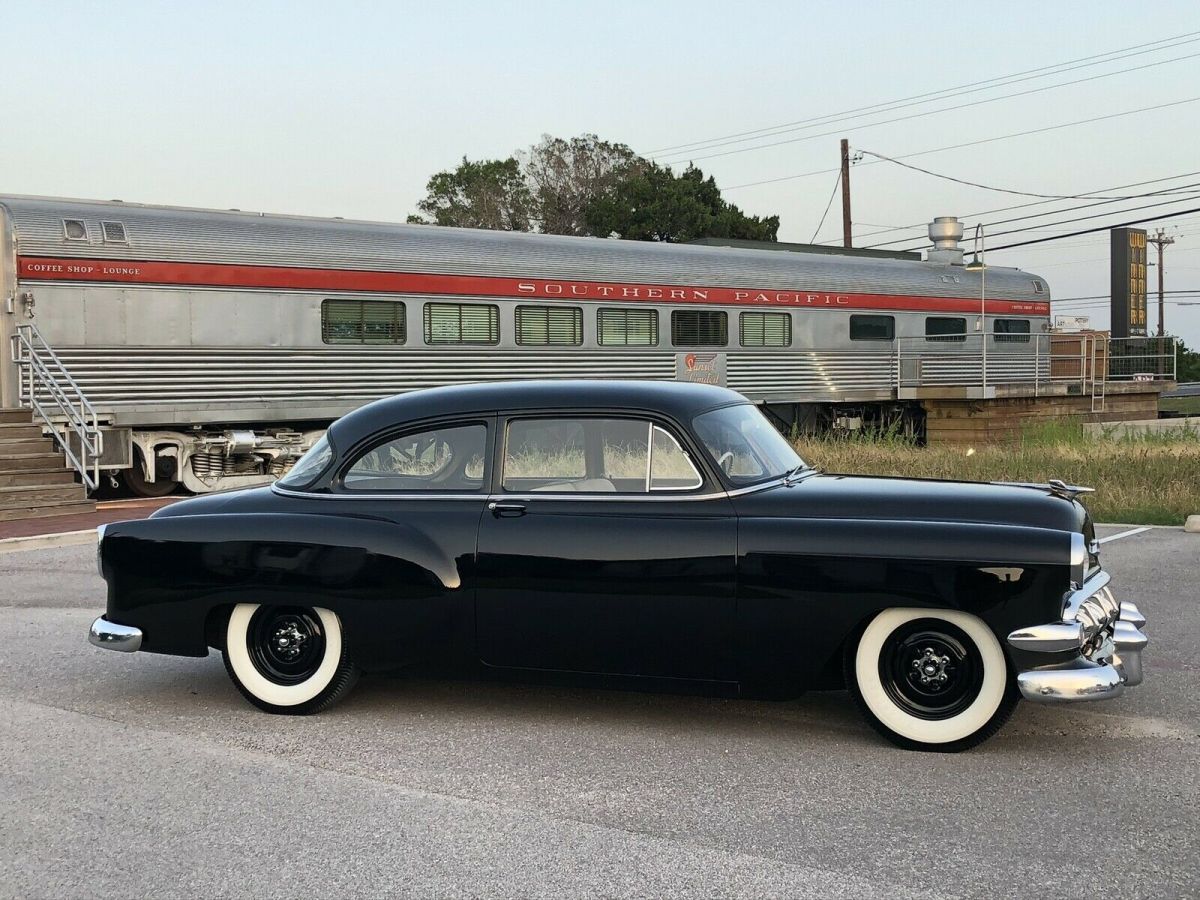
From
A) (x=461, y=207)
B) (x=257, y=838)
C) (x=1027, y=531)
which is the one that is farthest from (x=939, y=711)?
(x=461, y=207)

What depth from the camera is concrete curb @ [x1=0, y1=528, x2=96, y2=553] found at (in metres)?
12.1

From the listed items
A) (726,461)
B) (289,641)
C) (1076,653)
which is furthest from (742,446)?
(289,641)

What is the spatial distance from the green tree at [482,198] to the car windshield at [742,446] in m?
52.8

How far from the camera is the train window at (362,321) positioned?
56.7 ft

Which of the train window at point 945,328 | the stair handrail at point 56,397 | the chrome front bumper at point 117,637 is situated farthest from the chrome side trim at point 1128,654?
the train window at point 945,328

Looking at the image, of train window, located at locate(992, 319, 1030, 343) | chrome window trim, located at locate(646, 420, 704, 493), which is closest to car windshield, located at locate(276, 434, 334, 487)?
chrome window trim, located at locate(646, 420, 704, 493)

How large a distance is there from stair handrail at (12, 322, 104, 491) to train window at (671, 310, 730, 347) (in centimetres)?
969

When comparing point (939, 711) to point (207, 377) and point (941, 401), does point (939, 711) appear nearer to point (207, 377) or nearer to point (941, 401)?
point (207, 377)

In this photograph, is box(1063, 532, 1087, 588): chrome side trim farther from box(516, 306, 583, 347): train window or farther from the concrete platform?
box(516, 306, 583, 347): train window

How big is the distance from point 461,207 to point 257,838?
59.0 metres

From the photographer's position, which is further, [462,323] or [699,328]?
[699,328]

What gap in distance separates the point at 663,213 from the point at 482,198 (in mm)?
9272

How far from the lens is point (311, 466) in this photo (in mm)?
5828

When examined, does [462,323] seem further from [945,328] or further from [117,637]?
[117,637]
